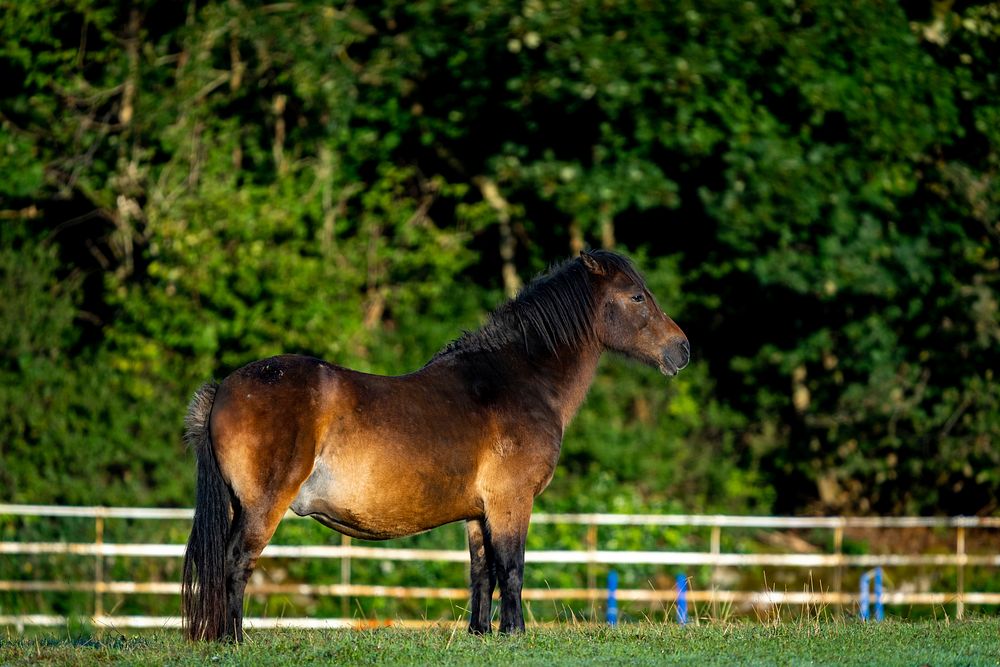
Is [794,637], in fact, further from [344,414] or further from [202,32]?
[202,32]

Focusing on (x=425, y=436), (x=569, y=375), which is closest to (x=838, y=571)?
(x=569, y=375)

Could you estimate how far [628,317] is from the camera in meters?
8.17

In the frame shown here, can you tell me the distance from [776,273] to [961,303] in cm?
247

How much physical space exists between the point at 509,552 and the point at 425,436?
871 millimetres

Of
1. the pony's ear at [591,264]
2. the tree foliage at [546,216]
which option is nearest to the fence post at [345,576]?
the tree foliage at [546,216]

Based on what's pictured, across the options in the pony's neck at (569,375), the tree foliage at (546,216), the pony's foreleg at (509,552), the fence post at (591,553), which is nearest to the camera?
the pony's foreleg at (509,552)

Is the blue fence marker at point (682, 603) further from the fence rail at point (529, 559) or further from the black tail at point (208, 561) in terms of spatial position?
the black tail at point (208, 561)

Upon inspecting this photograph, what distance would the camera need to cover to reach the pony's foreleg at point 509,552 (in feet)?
24.4

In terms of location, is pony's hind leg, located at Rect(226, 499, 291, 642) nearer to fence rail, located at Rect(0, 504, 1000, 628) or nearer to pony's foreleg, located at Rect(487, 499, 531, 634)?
pony's foreleg, located at Rect(487, 499, 531, 634)

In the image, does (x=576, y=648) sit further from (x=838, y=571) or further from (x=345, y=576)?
(x=838, y=571)

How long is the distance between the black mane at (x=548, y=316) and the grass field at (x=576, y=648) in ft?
5.77

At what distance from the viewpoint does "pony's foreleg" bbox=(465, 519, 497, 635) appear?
768cm

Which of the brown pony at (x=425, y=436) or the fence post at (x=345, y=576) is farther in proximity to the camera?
the fence post at (x=345, y=576)

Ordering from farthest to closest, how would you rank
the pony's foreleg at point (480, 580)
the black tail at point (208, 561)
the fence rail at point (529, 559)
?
the fence rail at point (529, 559) < the pony's foreleg at point (480, 580) < the black tail at point (208, 561)
